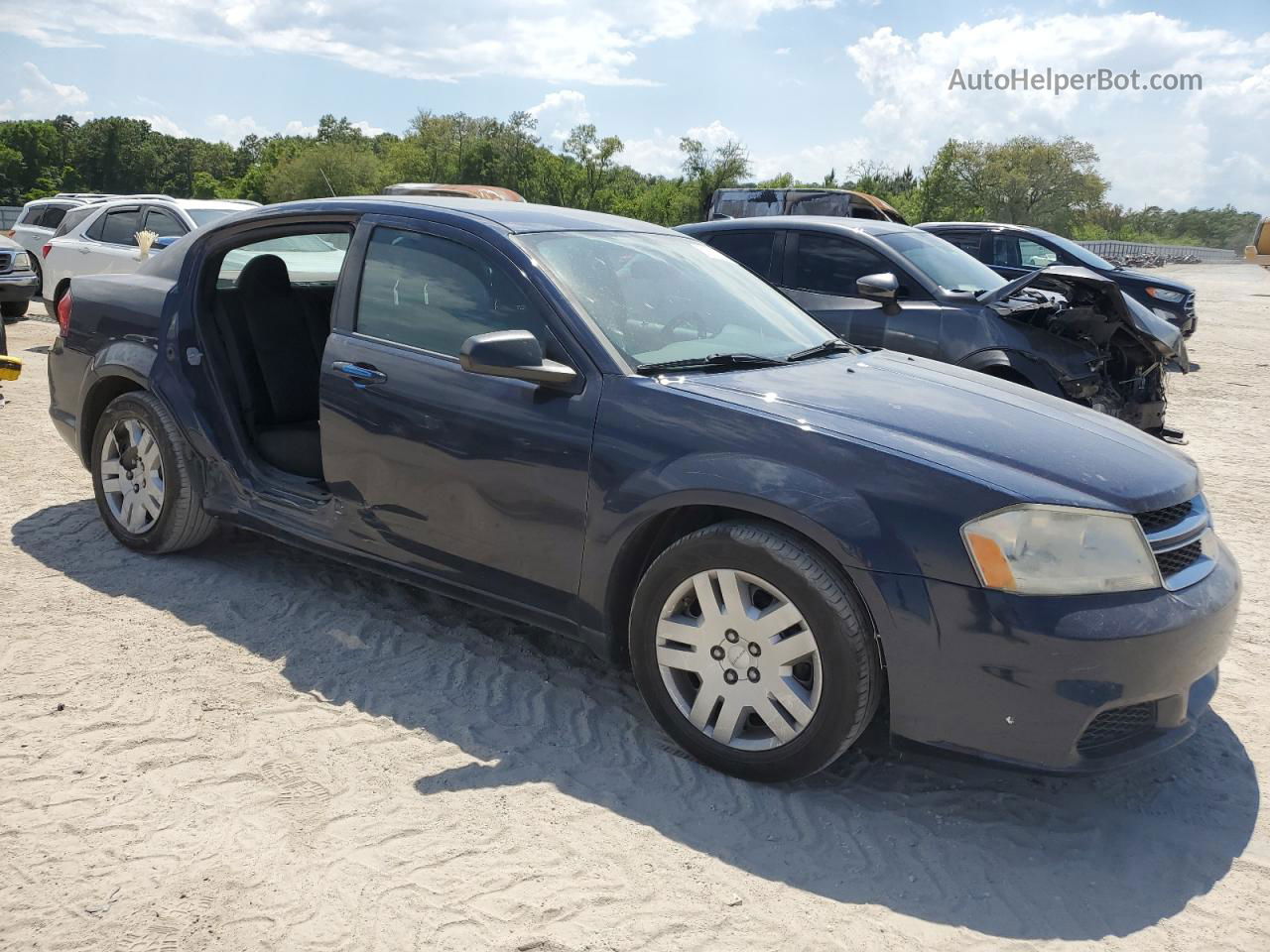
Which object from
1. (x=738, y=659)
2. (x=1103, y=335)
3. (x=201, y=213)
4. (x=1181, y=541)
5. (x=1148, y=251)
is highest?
(x=1148, y=251)

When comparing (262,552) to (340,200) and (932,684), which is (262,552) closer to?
(340,200)

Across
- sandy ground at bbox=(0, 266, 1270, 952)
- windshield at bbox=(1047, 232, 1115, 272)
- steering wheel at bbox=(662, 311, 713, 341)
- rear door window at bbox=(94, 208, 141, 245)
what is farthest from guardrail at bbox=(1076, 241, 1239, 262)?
sandy ground at bbox=(0, 266, 1270, 952)

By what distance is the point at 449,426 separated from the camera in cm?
372

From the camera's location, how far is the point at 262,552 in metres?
5.17

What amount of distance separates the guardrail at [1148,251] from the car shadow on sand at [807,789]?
143 ft

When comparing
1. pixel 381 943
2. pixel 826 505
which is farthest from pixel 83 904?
pixel 826 505

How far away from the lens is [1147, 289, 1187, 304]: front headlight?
45.3ft

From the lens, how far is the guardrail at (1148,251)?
4478cm

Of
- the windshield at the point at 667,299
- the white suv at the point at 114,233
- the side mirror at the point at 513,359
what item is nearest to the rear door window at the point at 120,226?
the white suv at the point at 114,233

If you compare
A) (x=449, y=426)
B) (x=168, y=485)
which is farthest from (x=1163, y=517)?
(x=168, y=485)

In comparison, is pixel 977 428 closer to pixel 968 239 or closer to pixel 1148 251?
pixel 968 239

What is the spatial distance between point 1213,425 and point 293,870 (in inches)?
369

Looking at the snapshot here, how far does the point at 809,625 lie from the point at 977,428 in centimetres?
85

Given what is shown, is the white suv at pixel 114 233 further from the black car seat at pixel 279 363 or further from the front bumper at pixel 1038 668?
the front bumper at pixel 1038 668
